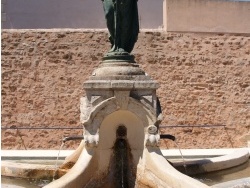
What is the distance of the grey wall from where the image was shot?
12.5m

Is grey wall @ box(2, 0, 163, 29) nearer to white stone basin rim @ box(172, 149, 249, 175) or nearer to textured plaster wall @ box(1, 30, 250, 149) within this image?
textured plaster wall @ box(1, 30, 250, 149)

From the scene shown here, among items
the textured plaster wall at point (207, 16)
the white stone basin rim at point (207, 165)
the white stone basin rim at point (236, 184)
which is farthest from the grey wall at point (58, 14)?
the white stone basin rim at point (236, 184)

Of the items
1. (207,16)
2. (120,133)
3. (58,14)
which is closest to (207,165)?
(120,133)

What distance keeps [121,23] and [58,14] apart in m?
7.96

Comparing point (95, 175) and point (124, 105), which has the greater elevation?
point (124, 105)

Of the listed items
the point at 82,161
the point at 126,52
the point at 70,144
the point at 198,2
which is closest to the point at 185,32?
the point at 198,2

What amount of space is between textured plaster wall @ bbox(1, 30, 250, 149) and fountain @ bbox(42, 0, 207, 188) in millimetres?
5781

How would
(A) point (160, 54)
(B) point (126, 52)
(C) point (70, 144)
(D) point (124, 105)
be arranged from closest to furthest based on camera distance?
1. (D) point (124, 105)
2. (B) point (126, 52)
3. (C) point (70, 144)
4. (A) point (160, 54)

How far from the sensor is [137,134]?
15.7 feet

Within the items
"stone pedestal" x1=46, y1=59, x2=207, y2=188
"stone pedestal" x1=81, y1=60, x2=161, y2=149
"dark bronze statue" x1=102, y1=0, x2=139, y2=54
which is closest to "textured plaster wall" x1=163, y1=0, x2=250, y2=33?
"dark bronze statue" x1=102, y1=0, x2=139, y2=54

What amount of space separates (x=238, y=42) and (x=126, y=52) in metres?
6.81

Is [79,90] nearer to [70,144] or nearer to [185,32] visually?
[70,144]

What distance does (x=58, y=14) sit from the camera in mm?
12727

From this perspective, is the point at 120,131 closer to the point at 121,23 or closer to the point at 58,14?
the point at 121,23
